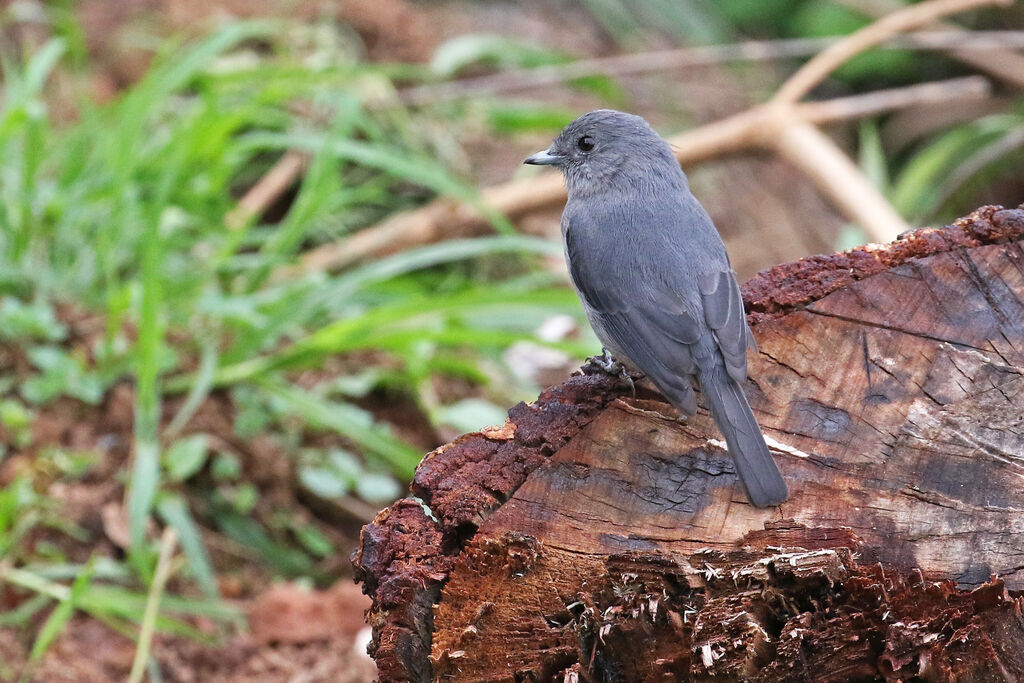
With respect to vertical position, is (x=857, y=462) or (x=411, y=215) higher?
(x=411, y=215)

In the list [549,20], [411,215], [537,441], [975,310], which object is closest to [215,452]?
[411,215]

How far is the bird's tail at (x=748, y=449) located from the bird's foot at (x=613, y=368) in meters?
0.22

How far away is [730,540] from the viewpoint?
2.13 metres

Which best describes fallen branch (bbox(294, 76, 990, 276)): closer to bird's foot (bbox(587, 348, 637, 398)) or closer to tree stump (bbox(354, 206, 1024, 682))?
bird's foot (bbox(587, 348, 637, 398))

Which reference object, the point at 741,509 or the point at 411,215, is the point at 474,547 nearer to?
the point at 741,509

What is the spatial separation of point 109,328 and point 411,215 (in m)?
1.80

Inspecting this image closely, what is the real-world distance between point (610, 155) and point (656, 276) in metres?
0.72

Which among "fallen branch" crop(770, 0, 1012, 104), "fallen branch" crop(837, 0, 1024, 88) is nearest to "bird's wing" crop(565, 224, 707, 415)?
"fallen branch" crop(770, 0, 1012, 104)

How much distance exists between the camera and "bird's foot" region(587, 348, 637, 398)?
8.13 feet

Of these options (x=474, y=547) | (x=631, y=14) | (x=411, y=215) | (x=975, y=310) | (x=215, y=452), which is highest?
(x=631, y=14)

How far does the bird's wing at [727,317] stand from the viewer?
2400mm

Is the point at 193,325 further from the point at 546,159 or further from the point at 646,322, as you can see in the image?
the point at 646,322

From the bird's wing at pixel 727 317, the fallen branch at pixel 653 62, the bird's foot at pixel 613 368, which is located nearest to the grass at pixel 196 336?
the fallen branch at pixel 653 62

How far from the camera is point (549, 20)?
7.42m
